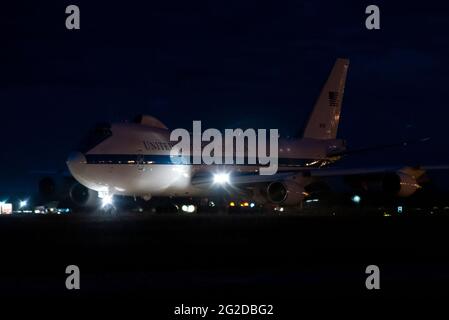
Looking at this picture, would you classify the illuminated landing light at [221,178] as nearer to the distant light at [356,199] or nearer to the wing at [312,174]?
the wing at [312,174]

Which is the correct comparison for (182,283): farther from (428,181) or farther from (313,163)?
(313,163)

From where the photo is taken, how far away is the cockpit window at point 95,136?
46969mm

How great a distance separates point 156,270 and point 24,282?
324 cm

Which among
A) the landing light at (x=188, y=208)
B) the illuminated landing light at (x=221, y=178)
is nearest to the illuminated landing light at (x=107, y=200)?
the illuminated landing light at (x=221, y=178)

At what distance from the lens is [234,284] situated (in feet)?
51.7

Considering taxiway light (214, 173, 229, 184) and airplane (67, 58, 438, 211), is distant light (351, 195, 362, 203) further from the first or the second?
taxiway light (214, 173, 229, 184)

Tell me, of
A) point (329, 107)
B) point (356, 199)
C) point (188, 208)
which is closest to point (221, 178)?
point (188, 208)

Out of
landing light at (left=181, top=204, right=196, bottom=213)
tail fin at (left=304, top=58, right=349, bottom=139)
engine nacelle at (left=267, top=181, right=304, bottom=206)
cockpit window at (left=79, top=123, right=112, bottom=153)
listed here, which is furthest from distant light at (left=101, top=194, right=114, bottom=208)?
tail fin at (left=304, top=58, right=349, bottom=139)

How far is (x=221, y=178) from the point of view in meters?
52.4

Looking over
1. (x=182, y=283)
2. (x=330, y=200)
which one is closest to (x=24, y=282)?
(x=182, y=283)

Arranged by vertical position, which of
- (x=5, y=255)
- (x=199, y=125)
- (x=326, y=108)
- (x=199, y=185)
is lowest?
(x=5, y=255)

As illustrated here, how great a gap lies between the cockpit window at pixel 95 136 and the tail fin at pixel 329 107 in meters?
19.9

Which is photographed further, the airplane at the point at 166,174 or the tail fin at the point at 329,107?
the tail fin at the point at 329,107

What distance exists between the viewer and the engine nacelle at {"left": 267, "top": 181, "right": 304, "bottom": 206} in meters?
48.0
